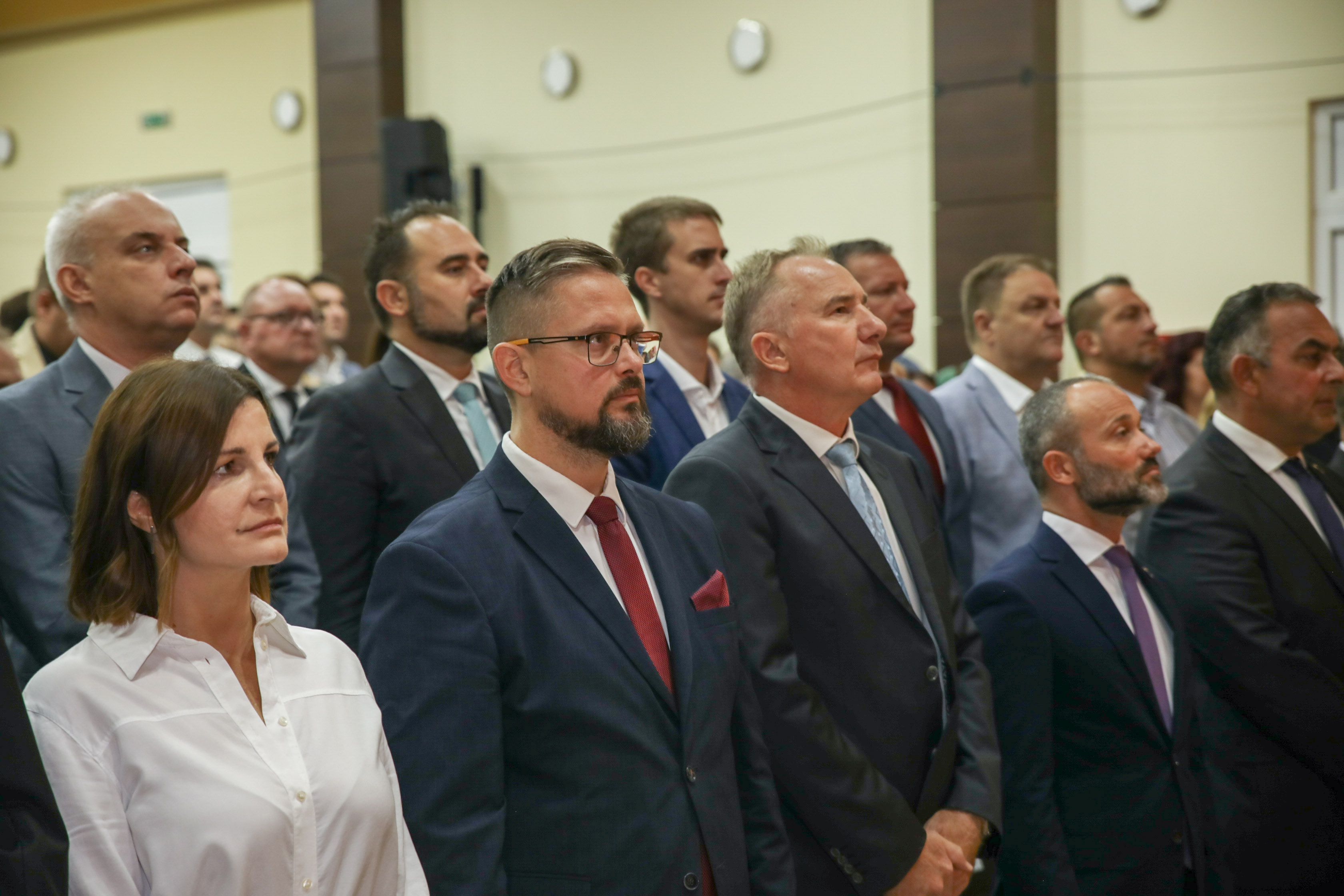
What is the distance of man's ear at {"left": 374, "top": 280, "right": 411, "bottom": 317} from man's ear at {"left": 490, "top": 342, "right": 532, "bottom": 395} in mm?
1082

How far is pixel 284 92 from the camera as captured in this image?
326 inches

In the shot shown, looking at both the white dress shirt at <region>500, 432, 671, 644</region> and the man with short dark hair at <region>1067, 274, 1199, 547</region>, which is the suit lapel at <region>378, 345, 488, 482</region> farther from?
the man with short dark hair at <region>1067, 274, 1199, 547</region>

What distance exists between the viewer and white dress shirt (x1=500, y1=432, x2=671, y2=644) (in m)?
1.90

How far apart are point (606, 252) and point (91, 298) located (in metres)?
1.03

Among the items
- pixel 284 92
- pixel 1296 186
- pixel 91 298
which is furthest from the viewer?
pixel 284 92

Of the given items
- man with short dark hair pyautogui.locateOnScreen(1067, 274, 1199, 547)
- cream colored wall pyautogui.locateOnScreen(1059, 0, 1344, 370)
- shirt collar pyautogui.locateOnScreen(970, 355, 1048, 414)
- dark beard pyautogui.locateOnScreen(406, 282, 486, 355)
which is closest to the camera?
dark beard pyautogui.locateOnScreen(406, 282, 486, 355)

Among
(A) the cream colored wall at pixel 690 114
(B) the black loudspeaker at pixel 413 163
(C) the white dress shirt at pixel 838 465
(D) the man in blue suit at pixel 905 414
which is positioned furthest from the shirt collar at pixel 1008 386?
(B) the black loudspeaker at pixel 413 163

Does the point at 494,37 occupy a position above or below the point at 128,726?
above

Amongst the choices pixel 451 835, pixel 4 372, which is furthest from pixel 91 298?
pixel 451 835

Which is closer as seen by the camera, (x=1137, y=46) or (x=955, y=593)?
(x=955, y=593)

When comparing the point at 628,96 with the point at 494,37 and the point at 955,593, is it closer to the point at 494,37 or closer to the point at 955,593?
the point at 494,37

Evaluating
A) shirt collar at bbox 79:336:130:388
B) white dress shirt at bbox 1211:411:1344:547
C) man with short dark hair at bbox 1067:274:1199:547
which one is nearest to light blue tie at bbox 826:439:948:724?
white dress shirt at bbox 1211:411:1344:547

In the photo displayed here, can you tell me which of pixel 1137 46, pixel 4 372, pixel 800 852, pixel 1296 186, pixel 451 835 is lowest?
pixel 800 852

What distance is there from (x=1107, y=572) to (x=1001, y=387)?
112 cm
